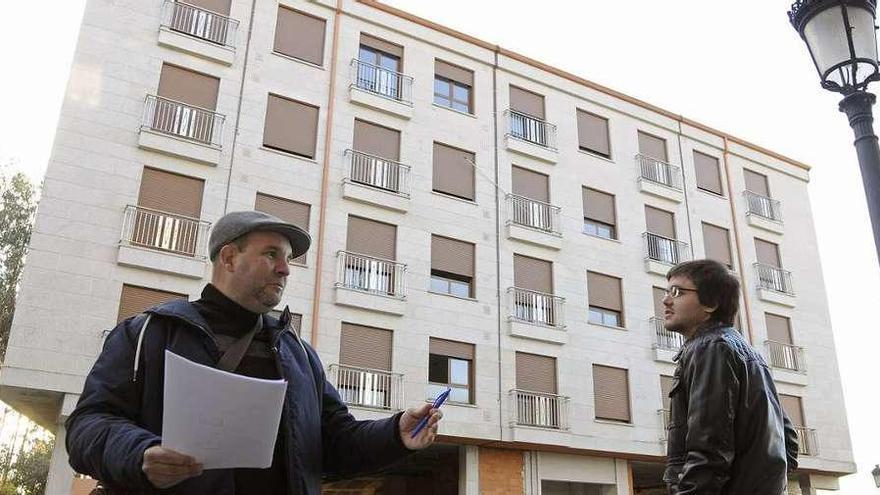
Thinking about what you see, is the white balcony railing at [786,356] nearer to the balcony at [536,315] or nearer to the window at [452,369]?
the balcony at [536,315]

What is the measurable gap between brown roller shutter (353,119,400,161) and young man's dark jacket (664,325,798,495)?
57.4ft

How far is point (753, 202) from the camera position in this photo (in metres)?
27.7

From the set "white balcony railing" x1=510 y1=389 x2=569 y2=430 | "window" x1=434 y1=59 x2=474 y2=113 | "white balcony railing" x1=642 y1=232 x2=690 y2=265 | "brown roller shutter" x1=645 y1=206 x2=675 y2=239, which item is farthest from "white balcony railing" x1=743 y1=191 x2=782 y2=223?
"white balcony railing" x1=510 y1=389 x2=569 y2=430

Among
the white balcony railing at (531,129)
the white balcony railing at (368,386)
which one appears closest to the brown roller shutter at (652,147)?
the white balcony railing at (531,129)

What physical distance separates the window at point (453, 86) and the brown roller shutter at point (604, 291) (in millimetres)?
6511

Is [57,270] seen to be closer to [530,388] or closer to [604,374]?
[530,388]

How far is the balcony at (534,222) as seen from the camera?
854 inches

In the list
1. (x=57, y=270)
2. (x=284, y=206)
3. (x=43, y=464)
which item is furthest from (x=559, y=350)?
(x=43, y=464)

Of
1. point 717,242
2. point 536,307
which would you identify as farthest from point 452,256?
point 717,242

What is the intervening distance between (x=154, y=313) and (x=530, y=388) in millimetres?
18423

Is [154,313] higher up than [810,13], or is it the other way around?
[810,13]

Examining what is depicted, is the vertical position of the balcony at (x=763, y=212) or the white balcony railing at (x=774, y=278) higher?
the balcony at (x=763, y=212)

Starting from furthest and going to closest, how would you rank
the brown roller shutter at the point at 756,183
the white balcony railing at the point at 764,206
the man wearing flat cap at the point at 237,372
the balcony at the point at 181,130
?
the brown roller shutter at the point at 756,183 < the white balcony railing at the point at 764,206 < the balcony at the point at 181,130 < the man wearing flat cap at the point at 237,372

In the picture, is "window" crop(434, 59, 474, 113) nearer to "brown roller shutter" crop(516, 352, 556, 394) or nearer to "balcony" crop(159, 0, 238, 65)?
"balcony" crop(159, 0, 238, 65)
